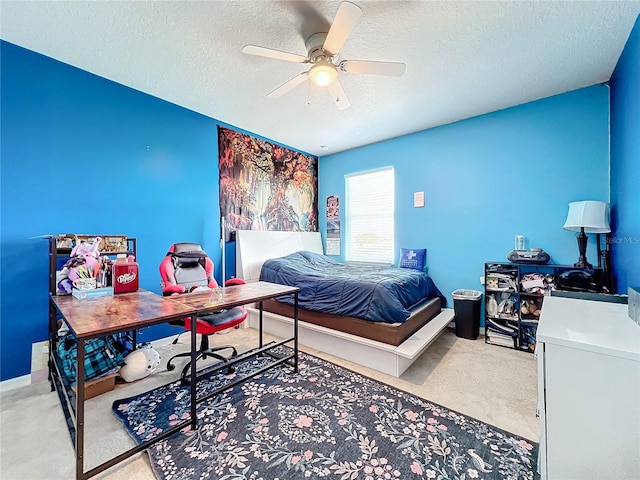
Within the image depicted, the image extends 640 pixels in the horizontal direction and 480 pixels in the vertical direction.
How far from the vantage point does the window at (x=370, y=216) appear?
14.1ft

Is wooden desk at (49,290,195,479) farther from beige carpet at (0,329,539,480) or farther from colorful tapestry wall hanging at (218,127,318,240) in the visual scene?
colorful tapestry wall hanging at (218,127,318,240)

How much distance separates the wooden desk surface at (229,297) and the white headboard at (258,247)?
4.36 feet

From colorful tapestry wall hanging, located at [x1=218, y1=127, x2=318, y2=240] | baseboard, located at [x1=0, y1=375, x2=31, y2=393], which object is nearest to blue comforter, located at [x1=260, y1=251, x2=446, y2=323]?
colorful tapestry wall hanging, located at [x1=218, y1=127, x2=318, y2=240]

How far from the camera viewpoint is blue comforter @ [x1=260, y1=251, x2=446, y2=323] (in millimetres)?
2428

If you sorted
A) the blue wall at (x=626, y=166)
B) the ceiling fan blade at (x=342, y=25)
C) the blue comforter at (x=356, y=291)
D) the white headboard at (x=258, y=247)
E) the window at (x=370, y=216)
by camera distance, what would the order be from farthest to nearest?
the window at (x=370, y=216) → the white headboard at (x=258, y=247) → the blue comforter at (x=356, y=291) → the blue wall at (x=626, y=166) → the ceiling fan blade at (x=342, y=25)

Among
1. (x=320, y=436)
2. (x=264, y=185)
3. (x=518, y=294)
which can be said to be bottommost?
(x=320, y=436)

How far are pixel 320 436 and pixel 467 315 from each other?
2.37m

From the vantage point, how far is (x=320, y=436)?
1.61m

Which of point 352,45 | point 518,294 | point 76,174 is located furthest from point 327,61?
point 518,294

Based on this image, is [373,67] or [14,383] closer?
[373,67]

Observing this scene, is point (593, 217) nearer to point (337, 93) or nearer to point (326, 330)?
point (337, 93)

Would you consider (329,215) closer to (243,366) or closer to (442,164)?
(442,164)

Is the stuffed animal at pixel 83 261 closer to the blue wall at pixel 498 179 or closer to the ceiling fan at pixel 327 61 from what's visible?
the ceiling fan at pixel 327 61

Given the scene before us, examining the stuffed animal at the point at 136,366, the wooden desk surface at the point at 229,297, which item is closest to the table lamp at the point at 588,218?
the wooden desk surface at the point at 229,297
